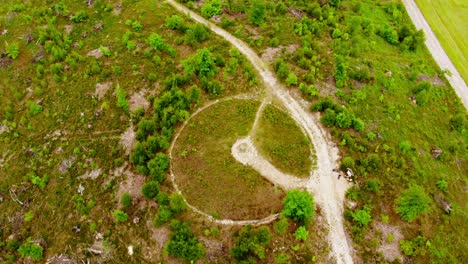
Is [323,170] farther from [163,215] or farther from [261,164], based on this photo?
[163,215]

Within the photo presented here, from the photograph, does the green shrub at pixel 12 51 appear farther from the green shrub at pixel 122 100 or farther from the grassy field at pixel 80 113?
the green shrub at pixel 122 100

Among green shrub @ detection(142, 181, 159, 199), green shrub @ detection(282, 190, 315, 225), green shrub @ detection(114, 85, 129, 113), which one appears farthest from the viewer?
green shrub @ detection(114, 85, 129, 113)

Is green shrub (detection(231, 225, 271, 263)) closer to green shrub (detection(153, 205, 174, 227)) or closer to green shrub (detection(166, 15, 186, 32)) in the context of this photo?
green shrub (detection(153, 205, 174, 227))

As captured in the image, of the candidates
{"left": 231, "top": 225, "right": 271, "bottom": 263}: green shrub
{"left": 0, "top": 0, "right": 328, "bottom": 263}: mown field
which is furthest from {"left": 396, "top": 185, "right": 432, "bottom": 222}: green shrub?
{"left": 231, "top": 225, "right": 271, "bottom": 263}: green shrub

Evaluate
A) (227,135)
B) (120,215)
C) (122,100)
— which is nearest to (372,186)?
(227,135)

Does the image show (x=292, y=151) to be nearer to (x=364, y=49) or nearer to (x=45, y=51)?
(x=364, y=49)

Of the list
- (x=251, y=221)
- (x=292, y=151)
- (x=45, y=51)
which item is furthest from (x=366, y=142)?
(x=45, y=51)

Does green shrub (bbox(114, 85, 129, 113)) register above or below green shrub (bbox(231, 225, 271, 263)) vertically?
above
